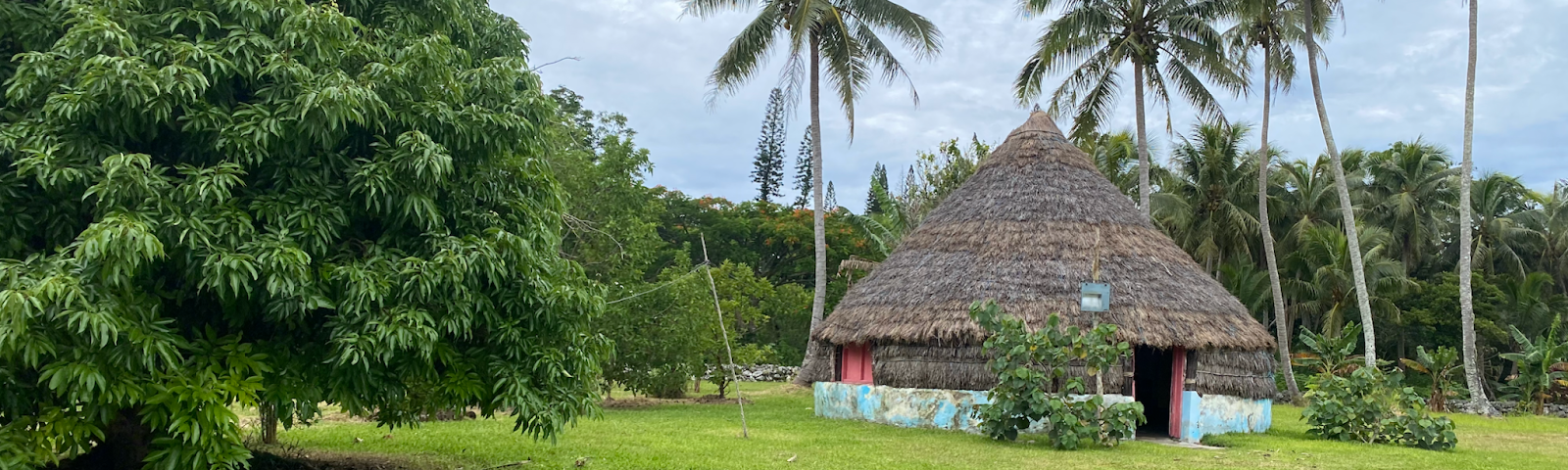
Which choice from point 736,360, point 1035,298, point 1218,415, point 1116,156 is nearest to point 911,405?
point 1035,298

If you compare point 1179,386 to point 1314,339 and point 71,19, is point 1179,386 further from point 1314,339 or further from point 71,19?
point 71,19

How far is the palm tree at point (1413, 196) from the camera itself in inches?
1223

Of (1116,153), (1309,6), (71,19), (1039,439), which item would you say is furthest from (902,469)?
(1116,153)

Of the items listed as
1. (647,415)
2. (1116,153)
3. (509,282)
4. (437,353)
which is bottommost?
(647,415)

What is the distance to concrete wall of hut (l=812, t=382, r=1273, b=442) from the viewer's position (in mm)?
13266

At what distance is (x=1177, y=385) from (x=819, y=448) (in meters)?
5.23

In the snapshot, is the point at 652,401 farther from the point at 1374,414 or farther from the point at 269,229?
the point at 269,229

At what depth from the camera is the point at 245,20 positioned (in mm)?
6391

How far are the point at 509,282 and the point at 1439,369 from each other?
20502 mm

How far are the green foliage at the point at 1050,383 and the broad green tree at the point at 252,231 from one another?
18.0 feet

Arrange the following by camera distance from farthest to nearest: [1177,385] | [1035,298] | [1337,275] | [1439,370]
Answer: [1337,275]
[1439,370]
[1035,298]
[1177,385]

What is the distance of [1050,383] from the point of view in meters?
11.6

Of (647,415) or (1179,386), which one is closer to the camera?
(1179,386)

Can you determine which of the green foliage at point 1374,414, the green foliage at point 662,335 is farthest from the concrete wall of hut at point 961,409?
the green foliage at point 662,335
